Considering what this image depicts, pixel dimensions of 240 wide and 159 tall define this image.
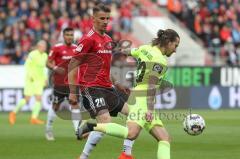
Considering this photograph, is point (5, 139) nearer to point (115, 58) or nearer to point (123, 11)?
point (115, 58)

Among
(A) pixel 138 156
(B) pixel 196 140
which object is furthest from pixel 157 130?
(B) pixel 196 140

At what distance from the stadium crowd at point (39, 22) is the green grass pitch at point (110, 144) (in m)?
6.34

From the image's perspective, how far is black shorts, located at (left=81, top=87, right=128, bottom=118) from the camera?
11.4m

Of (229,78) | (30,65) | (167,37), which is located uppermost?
(167,37)

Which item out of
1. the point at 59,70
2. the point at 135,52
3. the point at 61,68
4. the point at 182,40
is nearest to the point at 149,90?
the point at 135,52

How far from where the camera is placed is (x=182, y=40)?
33.0 meters

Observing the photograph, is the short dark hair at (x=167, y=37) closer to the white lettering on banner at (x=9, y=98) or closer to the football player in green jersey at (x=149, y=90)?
the football player in green jersey at (x=149, y=90)

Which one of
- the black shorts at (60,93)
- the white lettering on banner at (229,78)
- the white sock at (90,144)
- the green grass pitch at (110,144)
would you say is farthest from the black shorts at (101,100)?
the white lettering on banner at (229,78)

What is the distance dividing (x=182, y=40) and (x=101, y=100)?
21.9 metres

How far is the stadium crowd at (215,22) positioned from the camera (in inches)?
1237

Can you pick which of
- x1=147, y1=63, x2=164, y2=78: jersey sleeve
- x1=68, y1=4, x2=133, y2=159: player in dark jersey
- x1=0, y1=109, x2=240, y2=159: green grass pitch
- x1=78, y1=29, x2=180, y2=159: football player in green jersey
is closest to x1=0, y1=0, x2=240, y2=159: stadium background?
x1=0, y1=109, x2=240, y2=159: green grass pitch

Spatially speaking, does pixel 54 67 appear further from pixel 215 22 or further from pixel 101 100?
pixel 215 22

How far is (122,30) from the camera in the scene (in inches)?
1226

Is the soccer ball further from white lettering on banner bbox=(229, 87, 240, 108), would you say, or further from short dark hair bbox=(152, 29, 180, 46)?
white lettering on banner bbox=(229, 87, 240, 108)
